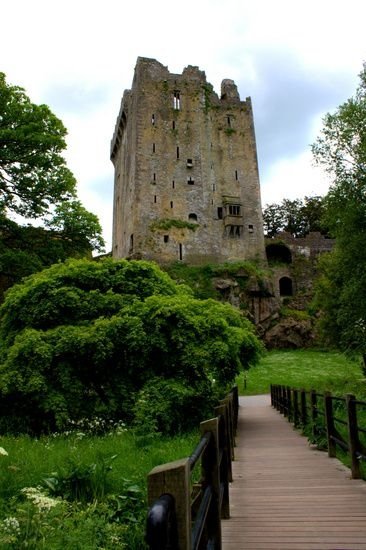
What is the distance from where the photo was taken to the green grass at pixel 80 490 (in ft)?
12.7

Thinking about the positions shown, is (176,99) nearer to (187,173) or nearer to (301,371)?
(187,173)

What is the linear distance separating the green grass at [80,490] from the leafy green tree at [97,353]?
5.96ft

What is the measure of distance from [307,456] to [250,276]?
37348 mm

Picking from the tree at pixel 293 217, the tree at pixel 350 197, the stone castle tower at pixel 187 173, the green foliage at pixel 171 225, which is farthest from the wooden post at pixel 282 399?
the tree at pixel 293 217

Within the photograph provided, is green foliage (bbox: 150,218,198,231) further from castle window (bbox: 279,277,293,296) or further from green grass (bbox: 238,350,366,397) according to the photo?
green grass (bbox: 238,350,366,397)

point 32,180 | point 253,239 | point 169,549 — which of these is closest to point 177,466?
point 169,549

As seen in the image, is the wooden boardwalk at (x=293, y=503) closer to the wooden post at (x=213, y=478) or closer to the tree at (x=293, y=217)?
the wooden post at (x=213, y=478)

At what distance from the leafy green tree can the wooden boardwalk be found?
262 cm

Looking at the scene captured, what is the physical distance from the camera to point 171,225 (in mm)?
47156

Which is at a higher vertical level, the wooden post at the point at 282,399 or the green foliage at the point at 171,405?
the green foliage at the point at 171,405

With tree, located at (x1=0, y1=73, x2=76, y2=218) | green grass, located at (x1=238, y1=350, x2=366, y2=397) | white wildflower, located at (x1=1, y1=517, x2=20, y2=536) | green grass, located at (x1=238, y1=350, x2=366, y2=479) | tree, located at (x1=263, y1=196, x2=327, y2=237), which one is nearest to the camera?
white wildflower, located at (x1=1, y1=517, x2=20, y2=536)

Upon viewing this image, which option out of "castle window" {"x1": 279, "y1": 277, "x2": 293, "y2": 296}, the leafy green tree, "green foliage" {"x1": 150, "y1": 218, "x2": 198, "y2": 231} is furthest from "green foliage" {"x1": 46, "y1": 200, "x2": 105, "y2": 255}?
"castle window" {"x1": 279, "y1": 277, "x2": 293, "y2": 296}

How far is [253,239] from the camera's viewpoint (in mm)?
50281

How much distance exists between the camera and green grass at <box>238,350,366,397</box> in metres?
30.1
